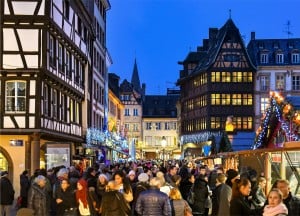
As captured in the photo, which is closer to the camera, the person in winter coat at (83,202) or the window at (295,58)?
the person in winter coat at (83,202)

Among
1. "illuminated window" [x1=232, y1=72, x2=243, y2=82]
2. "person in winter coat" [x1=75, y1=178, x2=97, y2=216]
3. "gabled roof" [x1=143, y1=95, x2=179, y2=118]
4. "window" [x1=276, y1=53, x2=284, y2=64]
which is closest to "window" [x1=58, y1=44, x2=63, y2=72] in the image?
"person in winter coat" [x1=75, y1=178, x2=97, y2=216]

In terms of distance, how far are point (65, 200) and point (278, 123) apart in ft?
49.5

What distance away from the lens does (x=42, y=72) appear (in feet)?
105

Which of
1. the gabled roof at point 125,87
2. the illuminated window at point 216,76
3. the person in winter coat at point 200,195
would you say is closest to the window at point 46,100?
the person in winter coat at point 200,195

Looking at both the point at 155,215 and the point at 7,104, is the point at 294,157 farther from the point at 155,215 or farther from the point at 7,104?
the point at 7,104

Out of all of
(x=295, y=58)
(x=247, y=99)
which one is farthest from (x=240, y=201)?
(x=295, y=58)

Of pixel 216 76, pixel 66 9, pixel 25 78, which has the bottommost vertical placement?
pixel 25 78

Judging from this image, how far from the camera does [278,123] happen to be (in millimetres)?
28062

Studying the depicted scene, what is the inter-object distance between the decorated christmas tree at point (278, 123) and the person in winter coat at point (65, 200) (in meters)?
10.2

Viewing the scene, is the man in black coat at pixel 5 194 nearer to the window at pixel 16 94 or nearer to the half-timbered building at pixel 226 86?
the window at pixel 16 94

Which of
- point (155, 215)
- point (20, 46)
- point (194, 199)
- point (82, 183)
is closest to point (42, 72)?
point (20, 46)

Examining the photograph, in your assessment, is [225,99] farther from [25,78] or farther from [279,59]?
[25,78]

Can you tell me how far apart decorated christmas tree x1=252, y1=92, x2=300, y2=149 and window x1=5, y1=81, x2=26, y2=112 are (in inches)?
408

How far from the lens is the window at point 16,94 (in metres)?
32.3
